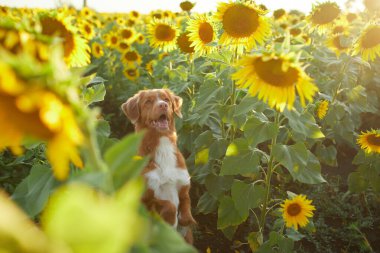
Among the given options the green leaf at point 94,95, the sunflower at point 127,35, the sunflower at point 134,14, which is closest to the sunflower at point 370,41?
the green leaf at point 94,95

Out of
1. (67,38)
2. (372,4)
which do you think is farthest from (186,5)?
(67,38)

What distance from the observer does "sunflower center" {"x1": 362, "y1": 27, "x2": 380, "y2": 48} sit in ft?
11.6

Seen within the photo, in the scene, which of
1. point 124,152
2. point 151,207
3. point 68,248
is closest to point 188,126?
point 151,207

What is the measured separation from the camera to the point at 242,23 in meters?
2.79

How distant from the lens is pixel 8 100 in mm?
557

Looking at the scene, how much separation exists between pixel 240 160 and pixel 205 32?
116 centimetres

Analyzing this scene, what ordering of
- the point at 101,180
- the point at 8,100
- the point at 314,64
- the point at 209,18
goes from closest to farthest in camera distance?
the point at 8,100 < the point at 101,180 < the point at 209,18 < the point at 314,64

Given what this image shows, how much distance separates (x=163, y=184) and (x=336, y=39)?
275 centimetres

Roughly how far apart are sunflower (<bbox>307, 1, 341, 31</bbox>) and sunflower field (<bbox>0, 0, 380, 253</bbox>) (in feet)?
0.04

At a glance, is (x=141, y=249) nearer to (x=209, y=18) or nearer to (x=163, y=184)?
(x=163, y=184)

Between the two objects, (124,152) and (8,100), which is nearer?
(8,100)

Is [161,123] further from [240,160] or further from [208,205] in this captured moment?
[208,205]

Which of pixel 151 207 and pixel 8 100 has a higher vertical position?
pixel 8 100

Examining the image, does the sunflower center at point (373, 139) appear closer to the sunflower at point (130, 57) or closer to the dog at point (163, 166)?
the dog at point (163, 166)
